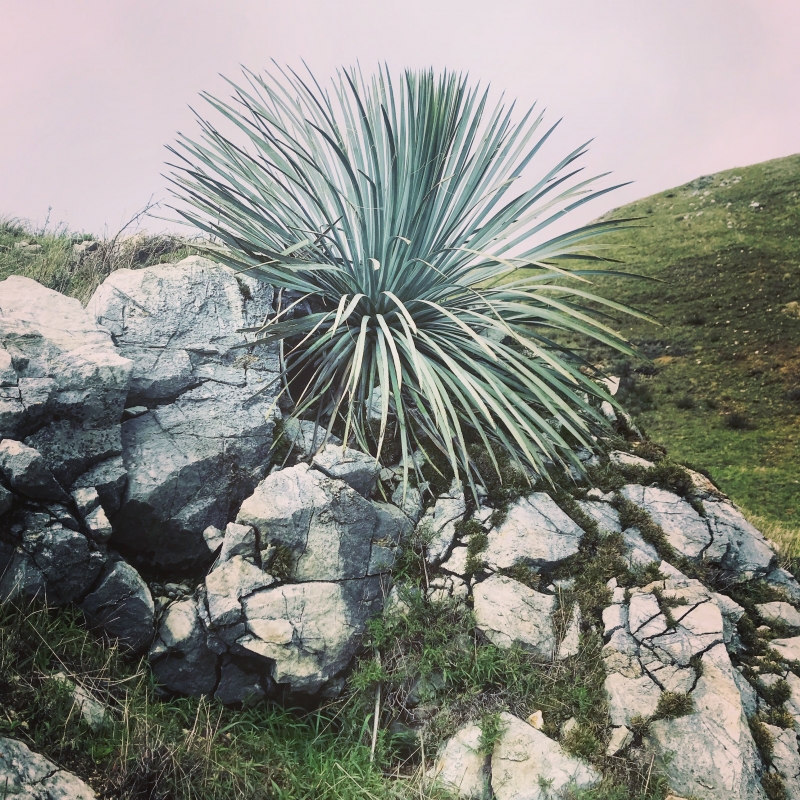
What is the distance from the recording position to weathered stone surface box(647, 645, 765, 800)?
8.15 feet

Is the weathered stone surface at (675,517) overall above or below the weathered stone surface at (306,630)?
above

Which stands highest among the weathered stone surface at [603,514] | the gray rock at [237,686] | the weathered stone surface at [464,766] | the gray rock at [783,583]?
the weathered stone surface at [603,514]

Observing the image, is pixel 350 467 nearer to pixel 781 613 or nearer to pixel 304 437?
pixel 304 437

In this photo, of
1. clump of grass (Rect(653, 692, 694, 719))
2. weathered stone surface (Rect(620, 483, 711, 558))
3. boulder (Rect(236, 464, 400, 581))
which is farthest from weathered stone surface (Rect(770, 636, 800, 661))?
boulder (Rect(236, 464, 400, 581))

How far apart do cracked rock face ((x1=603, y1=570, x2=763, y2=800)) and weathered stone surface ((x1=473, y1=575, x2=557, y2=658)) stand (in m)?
0.30

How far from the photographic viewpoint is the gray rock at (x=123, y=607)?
2.61m

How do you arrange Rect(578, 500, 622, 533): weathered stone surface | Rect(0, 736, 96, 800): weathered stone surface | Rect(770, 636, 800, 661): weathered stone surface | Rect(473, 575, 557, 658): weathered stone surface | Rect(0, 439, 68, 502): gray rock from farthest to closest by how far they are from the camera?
Rect(578, 500, 622, 533): weathered stone surface < Rect(770, 636, 800, 661): weathered stone surface < Rect(473, 575, 557, 658): weathered stone surface < Rect(0, 439, 68, 502): gray rock < Rect(0, 736, 96, 800): weathered stone surface

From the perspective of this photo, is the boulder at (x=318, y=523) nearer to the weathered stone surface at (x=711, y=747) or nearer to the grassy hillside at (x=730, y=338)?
the weathered stone surface at (x=711, y=747)

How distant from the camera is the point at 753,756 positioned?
258 centimetres

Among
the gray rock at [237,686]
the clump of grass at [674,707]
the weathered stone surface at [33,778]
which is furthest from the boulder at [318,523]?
the clump of grass at [674,707]

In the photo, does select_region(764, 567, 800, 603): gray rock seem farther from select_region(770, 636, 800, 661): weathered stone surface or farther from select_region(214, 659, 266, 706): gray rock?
Result: select_region(214, 659, 266, 706): gray rock

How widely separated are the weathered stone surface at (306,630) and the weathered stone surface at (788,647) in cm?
229

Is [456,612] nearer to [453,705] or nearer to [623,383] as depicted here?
[453,705]

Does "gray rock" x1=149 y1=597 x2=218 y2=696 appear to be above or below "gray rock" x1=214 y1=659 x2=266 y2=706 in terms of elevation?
above
